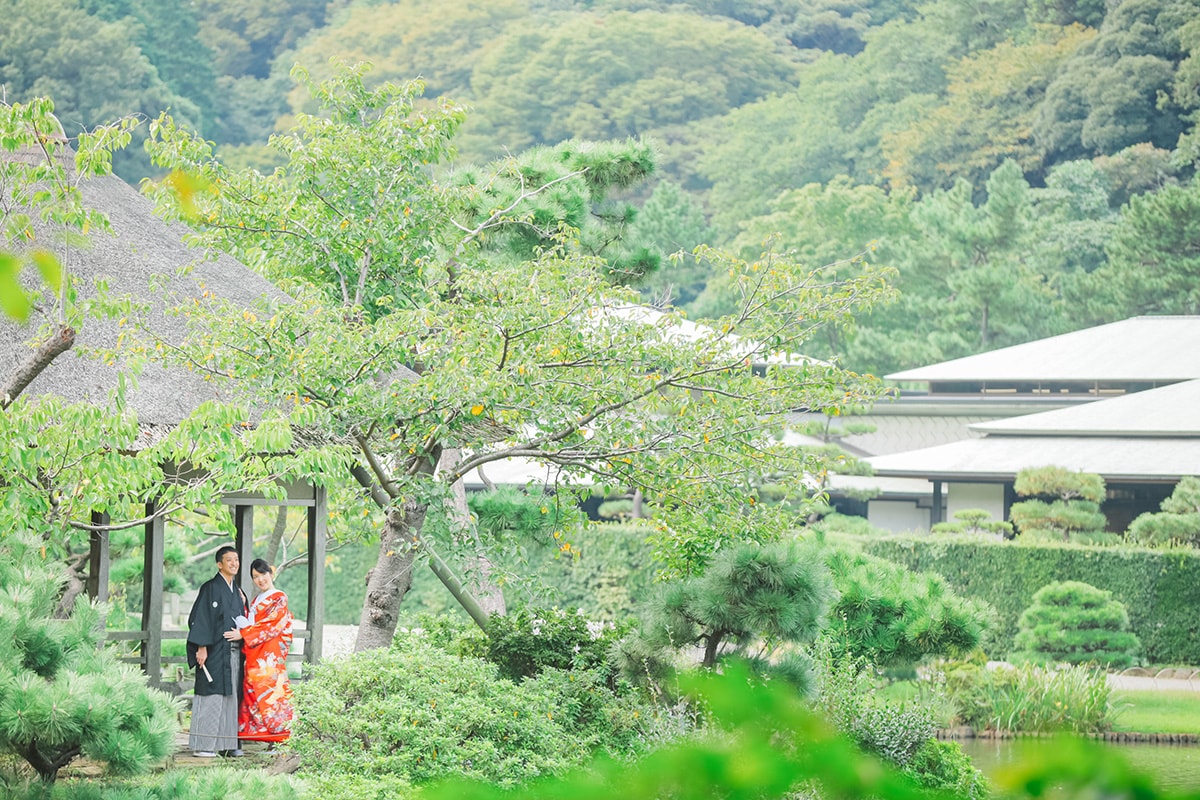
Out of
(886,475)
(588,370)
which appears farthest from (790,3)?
(588,370)

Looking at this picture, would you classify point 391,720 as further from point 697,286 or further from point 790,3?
point 790,3

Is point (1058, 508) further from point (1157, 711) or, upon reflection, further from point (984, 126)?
point (984, 126)

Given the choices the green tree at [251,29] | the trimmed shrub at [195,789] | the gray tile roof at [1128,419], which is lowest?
the trimmed shrub at [195,789]

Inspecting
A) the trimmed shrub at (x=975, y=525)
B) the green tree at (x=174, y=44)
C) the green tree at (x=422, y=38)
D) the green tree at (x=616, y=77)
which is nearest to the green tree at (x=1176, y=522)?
the trimmed shrub at (x=975, y=525)

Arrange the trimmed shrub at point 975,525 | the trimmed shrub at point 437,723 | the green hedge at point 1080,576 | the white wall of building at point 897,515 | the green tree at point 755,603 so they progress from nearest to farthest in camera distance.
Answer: the trimmed shrub at point 437,723 < the green tree at point 755,603 < the green hedge at point 1080,576 < the trimmed shrub at point 975,525 < the white wall of building at point 897,515

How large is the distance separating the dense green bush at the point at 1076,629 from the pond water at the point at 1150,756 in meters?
3.01

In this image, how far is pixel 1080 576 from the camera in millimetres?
17719

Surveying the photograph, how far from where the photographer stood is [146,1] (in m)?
52.2

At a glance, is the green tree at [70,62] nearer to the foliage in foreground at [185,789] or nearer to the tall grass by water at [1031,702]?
the tall grass by water at [1031,702]

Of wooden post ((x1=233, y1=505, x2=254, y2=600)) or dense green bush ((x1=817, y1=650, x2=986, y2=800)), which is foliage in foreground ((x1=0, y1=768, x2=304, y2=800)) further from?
wooden post ((x1=233, y1=505, x2=254, y2=600))

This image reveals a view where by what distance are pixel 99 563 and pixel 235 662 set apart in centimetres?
143

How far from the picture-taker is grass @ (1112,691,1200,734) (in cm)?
1362

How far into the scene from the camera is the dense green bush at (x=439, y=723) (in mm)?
6938

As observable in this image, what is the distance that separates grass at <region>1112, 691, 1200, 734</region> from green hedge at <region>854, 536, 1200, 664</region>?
6.50ft
